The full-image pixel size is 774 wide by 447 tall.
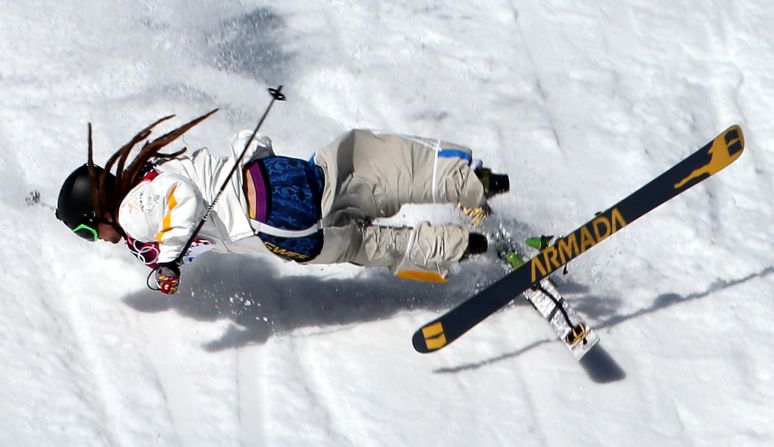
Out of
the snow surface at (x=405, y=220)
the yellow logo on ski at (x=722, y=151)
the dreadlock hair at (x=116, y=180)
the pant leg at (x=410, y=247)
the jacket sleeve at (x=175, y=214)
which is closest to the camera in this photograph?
the jacket sleeve at (x=175, y=214)

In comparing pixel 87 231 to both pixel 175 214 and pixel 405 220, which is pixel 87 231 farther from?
pixel 405 220

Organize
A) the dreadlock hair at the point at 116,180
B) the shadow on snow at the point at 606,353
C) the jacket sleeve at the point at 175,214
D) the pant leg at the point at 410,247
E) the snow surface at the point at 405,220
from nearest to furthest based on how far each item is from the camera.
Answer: the jacket sleeve at the point at 175,214 → the dreadlock hair at the point at 116,180 → the snow surface at the point at 405,220 → the pant leg at the point at 410,247 → the shadow on snow at the point at 606,353

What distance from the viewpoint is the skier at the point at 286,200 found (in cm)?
438

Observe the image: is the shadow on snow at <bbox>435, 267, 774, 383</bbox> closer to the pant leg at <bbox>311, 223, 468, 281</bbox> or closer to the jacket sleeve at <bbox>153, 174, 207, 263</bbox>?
the pant leg at <bbox>311, 223, 468, 281</bbox>

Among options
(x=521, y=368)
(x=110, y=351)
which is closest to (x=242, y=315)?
(x=110, y=351)

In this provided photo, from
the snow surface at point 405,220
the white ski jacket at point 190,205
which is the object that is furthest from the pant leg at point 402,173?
the snow surface at point 405,220

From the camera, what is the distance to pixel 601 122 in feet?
22.3

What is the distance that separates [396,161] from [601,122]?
7.79 feet

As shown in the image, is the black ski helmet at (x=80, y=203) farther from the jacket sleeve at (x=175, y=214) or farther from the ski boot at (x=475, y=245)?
the ski boot at (x=475, y=245)

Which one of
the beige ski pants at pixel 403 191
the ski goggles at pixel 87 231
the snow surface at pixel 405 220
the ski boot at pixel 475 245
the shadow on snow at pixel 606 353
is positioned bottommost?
the shadow on snow at pixel 606 353

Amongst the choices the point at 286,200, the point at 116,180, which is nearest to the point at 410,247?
the point at 286,200

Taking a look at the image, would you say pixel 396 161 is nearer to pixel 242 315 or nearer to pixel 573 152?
pixel 242 315

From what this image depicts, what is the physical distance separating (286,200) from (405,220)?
56.3 inches

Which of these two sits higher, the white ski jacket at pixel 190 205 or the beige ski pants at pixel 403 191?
the white ski jacket at pixel 190 205
